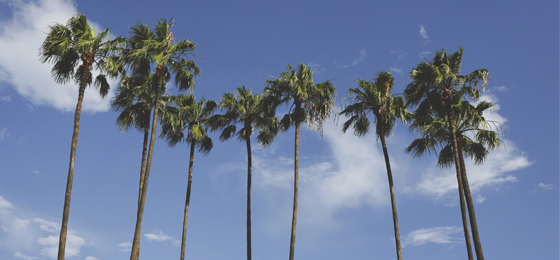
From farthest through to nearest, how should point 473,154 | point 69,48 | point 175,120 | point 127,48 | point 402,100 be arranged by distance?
1. point 175,120
2. point 402,100
3. point 473,154
4. point 127,48
5. point 69,48

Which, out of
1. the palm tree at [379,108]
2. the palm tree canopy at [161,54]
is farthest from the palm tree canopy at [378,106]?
the palm tree canopy at [161,54]

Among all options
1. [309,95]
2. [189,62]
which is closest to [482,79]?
[309,95]

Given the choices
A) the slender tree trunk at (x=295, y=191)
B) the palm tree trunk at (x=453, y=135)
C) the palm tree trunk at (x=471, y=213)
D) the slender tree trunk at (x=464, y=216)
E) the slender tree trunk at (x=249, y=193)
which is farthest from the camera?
the slender tree trunk at (x=249, y=193)

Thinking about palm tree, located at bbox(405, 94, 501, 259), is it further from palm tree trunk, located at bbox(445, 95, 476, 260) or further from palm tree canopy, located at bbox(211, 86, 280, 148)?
palm tree canopy, located at bbox(211, 86, 280, 148)

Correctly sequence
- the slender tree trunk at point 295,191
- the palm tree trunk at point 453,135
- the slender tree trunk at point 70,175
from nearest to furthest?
1. the slender tree trunk at point 70,175
2. the palm tree trunk at point 453,135
3. the slender tree trunk at point 295,191

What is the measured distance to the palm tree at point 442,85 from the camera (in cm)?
2822

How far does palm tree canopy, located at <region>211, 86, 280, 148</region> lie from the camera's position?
36562mm

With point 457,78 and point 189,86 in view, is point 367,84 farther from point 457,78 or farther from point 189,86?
point 189,86

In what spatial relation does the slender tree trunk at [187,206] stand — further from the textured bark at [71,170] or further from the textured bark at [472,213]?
the textured bark at [472,213]

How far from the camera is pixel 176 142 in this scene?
38.8 metres

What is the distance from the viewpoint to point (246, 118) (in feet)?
122

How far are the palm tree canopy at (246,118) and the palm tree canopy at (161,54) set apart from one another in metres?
7.79

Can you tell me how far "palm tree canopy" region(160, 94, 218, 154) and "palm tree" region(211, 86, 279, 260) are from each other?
3.58 ft

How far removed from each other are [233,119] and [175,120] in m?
4.72
